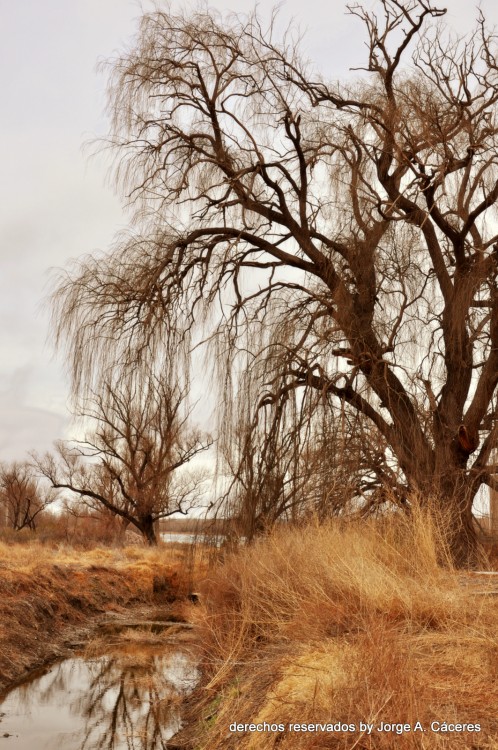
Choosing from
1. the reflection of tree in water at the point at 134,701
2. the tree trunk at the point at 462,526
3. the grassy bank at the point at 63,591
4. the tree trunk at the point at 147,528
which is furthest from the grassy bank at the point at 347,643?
the tree trunk at the point at 147,528

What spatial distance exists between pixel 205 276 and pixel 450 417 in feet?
12.6

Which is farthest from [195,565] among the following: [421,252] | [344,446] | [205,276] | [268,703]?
[268,703]

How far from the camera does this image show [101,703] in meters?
9.38

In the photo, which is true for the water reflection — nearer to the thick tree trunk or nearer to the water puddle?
the water puddle

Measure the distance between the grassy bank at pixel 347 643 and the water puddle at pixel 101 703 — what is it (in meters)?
0.76

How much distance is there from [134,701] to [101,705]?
35 cm

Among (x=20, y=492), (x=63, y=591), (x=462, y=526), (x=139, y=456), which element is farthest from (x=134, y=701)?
(x=20, y=492)

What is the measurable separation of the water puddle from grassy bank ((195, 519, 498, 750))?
0.76m

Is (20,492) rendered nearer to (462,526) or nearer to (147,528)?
(147,528)

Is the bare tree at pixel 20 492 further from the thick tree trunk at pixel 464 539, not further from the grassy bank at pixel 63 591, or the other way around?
the thick tree trunk at pixel 464 539

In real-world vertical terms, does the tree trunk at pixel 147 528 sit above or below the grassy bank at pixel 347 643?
above

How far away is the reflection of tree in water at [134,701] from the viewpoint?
26.5 feet

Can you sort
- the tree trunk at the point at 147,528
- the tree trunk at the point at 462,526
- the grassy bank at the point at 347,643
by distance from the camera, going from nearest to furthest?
the grassy bank at the point at 347,643
the tree trunk at the point at 462,526
the tree trunk at the point at 147,528

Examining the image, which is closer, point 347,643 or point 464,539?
point 347,643
